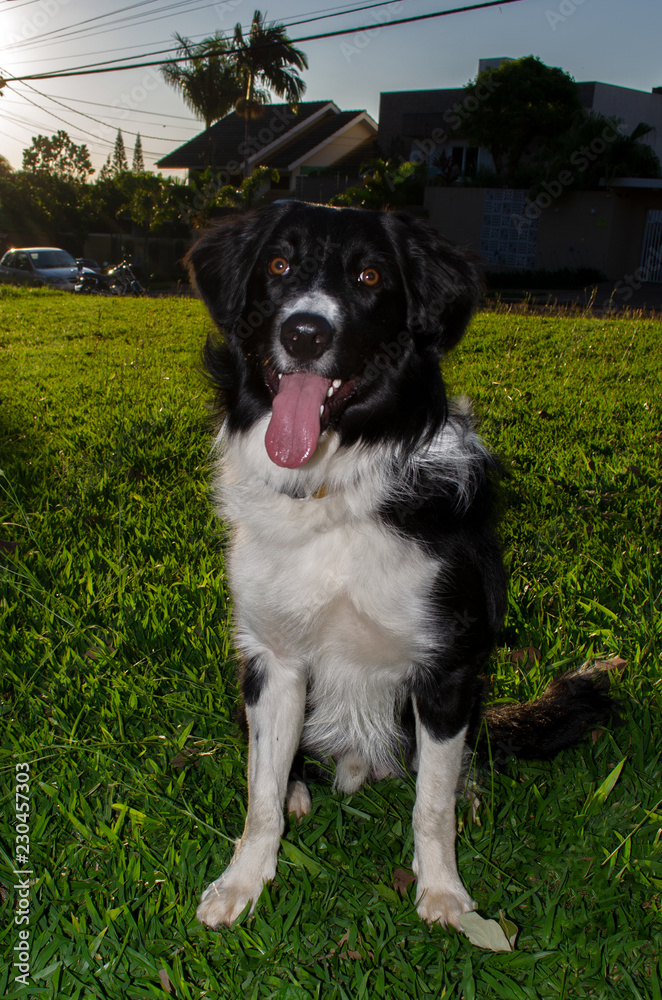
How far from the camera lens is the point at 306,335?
6.54 ft

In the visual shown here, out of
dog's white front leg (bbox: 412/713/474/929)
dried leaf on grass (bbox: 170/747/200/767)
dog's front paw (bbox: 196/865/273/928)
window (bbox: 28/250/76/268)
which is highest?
window (bbox: 28/250/76/268)

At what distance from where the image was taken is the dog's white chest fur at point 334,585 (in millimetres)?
1963

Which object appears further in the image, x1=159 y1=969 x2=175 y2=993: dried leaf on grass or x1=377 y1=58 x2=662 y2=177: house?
x1=377 y1=58 x2=662 y2=177: house

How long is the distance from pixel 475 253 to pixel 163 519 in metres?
2.21

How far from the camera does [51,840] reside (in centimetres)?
206

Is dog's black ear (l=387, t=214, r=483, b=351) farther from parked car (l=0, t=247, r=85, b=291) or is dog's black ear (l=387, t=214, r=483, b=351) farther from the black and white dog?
parked car (l=0, t=247, r=85, b=291)

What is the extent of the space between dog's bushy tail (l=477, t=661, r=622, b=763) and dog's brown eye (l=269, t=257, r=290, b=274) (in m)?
1.56

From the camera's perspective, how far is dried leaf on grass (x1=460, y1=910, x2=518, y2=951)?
70.9 inches

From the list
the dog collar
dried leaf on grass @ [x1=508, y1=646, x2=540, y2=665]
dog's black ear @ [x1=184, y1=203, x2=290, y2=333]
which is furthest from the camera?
dried leaf on grass @ [x1=508, y1=646, x2=540, y2=665]

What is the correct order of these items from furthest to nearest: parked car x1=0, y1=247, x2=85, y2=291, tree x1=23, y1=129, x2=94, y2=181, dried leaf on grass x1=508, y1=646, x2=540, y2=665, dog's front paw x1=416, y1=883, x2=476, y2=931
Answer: tree x1=23, y1=129, x2=94, y2=181
parked car x1=0, y1=247, x2=85, y2=291
dried leaf on grass x1=508, y1=646, x2=540, y2=665
dog's front paw x1=416, y1=883, x2=476, y2=931

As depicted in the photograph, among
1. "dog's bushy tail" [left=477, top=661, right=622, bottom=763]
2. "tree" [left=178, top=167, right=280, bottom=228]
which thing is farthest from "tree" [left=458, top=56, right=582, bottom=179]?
"dog's bushy tail" [left=477, top=661, right=622, bottom=763]

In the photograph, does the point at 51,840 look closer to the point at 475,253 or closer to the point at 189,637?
the point at 189,637

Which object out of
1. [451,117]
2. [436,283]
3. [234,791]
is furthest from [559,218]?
[234,791]

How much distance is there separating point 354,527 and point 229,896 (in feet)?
3.44
